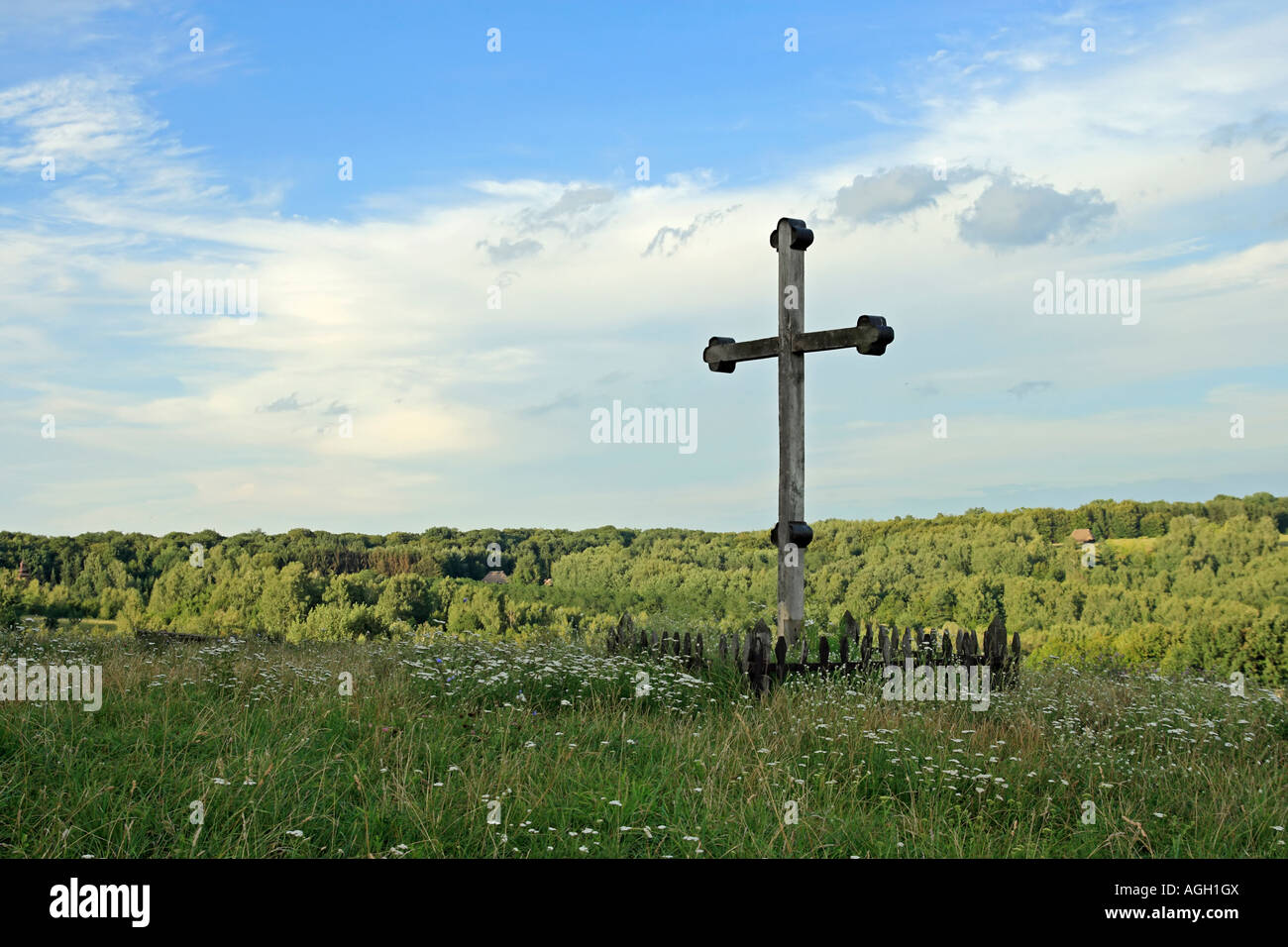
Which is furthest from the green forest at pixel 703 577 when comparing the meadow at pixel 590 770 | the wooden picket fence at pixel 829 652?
the meadow at pixel 590 770

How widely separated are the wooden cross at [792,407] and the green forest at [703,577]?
1384 centimetres

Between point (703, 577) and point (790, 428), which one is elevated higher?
point (790, 428)

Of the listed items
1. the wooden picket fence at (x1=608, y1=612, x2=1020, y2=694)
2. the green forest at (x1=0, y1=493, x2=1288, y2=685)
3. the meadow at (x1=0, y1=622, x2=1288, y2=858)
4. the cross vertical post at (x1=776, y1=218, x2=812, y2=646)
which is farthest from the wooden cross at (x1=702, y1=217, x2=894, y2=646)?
the green forest at (x1=0, y1=493, x2=1288, y2=685)

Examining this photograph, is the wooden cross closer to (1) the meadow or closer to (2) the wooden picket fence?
(2) the wooden picket fence

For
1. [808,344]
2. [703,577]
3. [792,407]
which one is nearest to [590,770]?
[792,407]

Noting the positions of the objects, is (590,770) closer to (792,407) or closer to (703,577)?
(792,407)

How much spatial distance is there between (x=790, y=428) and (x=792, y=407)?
0.80ft

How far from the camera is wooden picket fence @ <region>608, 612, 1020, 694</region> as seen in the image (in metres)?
9.11

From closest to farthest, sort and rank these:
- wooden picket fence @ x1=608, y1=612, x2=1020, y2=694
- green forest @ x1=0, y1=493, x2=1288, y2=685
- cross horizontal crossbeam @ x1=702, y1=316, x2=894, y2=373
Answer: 1. wooden picket fence @ x1=608, y1=612, x2=1020, y2=694
2. cross horizontal crossbeam @ x1=702, y1=316, x2=894, y2=373
3. green forest @ x1=0, y1=493, x2=1288, y2=685

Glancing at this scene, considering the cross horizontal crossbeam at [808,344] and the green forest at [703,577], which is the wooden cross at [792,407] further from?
the green forest at [703,577]

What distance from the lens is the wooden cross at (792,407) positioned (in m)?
10.1

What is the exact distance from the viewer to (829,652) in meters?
9.96
